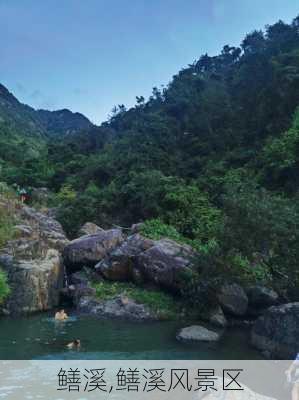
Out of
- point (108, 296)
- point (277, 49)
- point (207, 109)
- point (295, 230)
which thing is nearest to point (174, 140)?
point (207, 109)

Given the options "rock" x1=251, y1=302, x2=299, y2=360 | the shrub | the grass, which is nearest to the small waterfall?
the grass

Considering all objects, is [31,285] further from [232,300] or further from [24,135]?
[24,135]

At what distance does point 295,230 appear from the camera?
1389 cm

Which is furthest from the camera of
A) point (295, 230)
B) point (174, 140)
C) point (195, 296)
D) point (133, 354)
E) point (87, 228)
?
point (174, 140)

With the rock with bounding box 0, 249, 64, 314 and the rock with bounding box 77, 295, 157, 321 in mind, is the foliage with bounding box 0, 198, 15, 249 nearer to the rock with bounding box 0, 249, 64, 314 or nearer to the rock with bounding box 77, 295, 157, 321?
the rock with bounding box 0, 249, 64, 314

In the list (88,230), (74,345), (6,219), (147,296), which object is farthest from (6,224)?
(74,345)

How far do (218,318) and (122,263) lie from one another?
4980 mm

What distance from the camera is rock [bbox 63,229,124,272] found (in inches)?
786

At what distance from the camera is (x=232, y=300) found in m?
16.3

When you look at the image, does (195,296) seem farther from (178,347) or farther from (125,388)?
(125,388)

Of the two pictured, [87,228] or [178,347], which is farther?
[87,228]

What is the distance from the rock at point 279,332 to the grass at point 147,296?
4317 mm

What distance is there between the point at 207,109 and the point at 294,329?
112ft

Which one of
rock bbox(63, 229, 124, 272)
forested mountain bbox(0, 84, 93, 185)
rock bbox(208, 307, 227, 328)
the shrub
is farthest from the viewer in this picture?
forested mountain bbox(0, 84, 93, 185)
